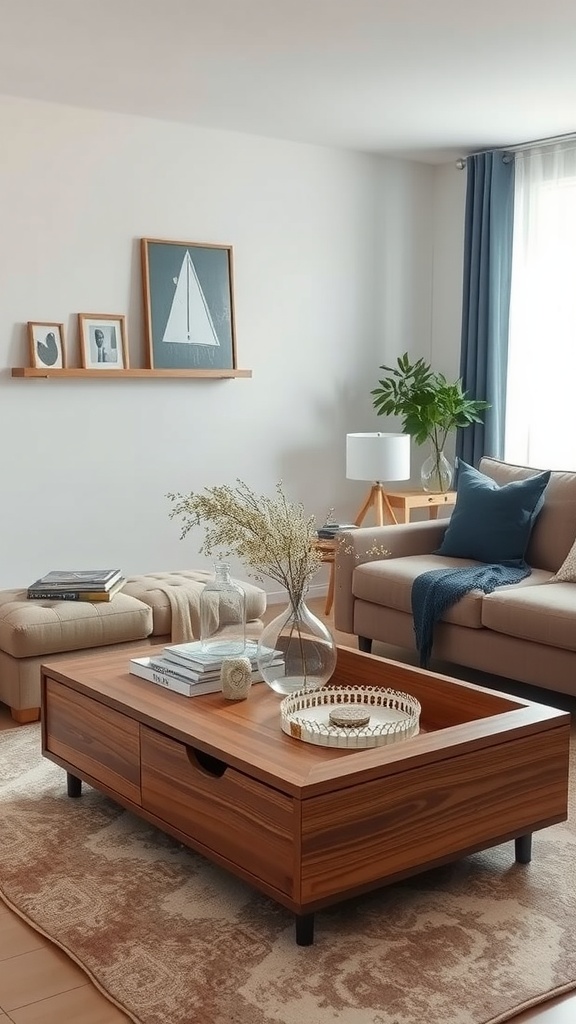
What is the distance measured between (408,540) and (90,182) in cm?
229

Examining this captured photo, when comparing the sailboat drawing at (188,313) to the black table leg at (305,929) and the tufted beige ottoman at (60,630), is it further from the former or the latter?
the black table leg at (305,929)

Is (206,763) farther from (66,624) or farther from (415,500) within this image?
(415,500)

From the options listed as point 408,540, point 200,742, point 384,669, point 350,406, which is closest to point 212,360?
point 350,406

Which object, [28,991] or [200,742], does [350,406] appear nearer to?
[200,742]

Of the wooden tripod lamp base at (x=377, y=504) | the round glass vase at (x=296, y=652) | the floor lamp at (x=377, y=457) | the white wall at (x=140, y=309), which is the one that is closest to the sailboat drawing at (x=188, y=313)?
the white wall at (x=140, y=309)

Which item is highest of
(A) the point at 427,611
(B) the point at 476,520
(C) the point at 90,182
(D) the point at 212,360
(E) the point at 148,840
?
(C) the point at 90,182

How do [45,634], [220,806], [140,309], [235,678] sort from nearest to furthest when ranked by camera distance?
[220,806] < [235,678] < [45,634] < [140,309]

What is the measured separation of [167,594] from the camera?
4.51 metres

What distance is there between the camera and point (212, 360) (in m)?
5.86

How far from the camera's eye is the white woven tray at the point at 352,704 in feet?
8.87

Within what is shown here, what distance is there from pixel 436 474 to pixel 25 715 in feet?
9.72

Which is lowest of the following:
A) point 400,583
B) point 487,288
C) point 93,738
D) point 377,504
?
point 93,738

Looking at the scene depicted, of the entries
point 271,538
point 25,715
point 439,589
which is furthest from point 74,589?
Result: point 271,538

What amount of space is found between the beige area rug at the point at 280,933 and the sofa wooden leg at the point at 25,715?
0.95 metres
